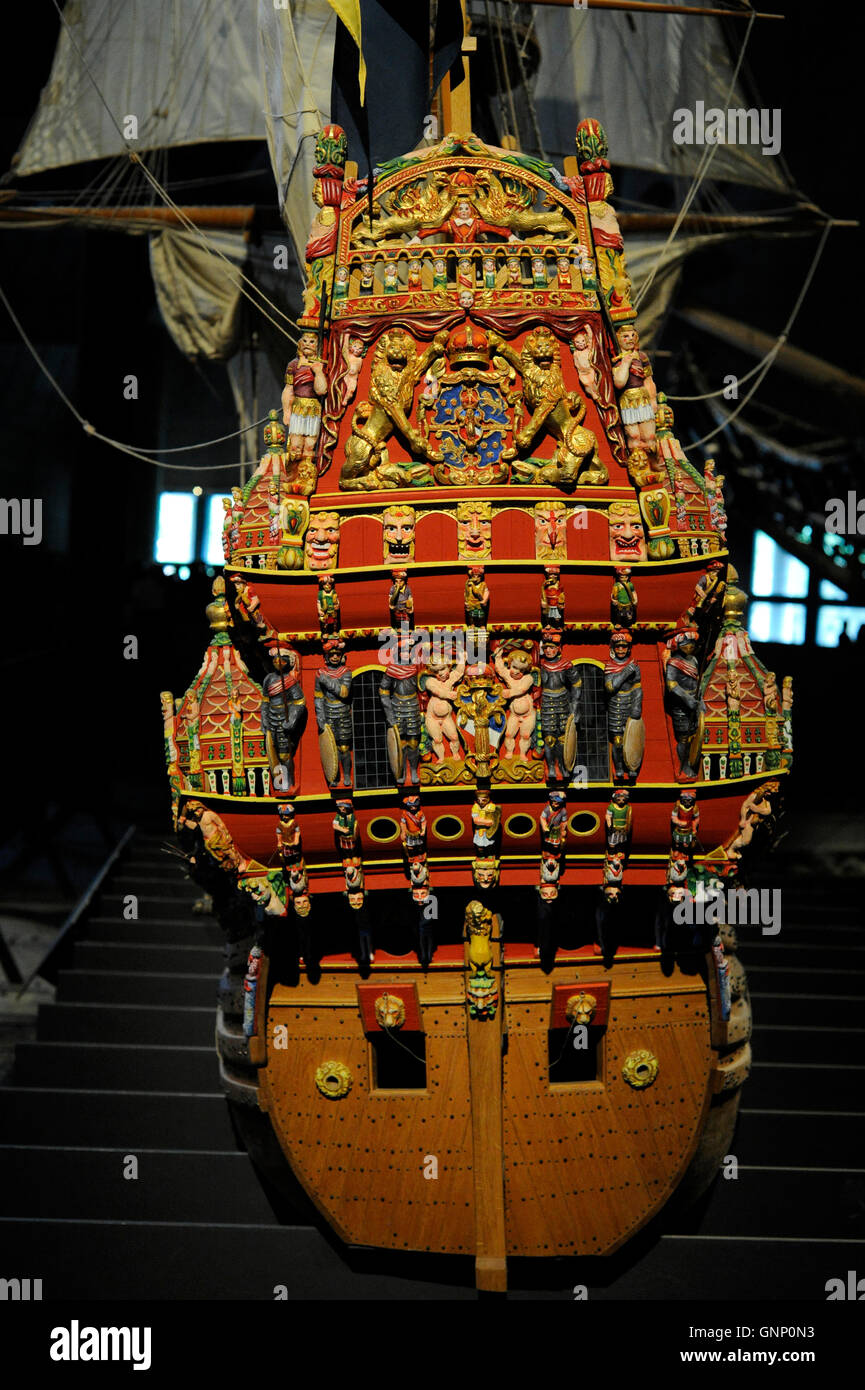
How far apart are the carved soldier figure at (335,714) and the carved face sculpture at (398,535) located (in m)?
0.57

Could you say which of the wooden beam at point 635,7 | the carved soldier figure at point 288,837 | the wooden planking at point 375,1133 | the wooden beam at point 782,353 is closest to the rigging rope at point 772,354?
the wooden beam at point 782,353

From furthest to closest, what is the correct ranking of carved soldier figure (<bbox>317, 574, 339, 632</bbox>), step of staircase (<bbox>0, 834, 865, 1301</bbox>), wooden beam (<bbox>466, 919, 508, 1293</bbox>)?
1. step of staircase (<bbox>0, 834, 865, 1301</bbox>)
2. wooden beam (<bbox>466, 919, 508, 1293</bbox>)
3. carved soldier figure (<bbox>317, 574, 339, 632</bbox>)

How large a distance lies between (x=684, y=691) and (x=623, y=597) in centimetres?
65

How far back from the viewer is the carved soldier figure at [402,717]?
8250mm

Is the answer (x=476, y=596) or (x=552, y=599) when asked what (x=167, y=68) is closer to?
(x=476, y=596)

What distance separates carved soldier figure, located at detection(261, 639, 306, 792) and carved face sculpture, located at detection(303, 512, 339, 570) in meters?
0.53

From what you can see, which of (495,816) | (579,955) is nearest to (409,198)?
(495,816)

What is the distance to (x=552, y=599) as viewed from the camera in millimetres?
8133

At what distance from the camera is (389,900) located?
901cm

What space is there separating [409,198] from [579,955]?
471 cm

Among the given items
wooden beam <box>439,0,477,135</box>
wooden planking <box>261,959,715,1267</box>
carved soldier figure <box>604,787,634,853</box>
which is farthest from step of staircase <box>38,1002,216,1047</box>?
wooden beam <box>439,0,477,135</box>

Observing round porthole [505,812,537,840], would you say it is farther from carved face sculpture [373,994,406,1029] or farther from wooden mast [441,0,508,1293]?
carved face sculpture [373,994,406,1029]

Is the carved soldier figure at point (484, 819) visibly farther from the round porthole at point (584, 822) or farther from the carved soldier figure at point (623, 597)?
the carved soldier figure at point (623, 597)

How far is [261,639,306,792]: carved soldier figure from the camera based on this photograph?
8.38 meters
